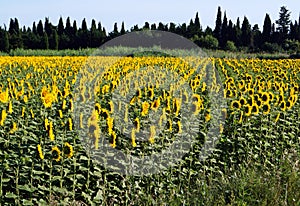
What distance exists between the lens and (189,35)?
47.4 meters

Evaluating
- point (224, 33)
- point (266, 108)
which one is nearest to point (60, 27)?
point (224, 33)

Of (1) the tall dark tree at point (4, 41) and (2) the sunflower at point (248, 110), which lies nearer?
(2) the sunflower at point (248, 110)

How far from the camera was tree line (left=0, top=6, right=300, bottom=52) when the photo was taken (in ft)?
139

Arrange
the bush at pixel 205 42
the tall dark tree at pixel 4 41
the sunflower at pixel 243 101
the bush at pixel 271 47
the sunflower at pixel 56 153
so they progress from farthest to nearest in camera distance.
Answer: the bush at pixel 271 47 → the bush at pixel 205 42 → the tall dark tree at pixel 4 41 → the sunflower at pixel 243 101 → the sunflower at pixel 56 153

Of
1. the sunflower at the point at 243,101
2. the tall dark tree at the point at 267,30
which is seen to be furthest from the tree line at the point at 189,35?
the sunflower at the point at 243,101

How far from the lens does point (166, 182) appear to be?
4562mm

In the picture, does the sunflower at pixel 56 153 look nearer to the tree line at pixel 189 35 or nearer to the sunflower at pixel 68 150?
the sunflower at pixel 68 150

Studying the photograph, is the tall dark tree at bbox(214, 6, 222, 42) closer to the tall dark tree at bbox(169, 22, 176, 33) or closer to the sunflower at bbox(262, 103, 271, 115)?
the tall dark tree at bbox(169, 22, 176, 33)

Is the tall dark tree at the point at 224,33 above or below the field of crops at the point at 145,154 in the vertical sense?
above

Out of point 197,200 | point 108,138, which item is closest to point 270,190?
point 197,200

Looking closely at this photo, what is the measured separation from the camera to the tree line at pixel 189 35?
42.2 metres

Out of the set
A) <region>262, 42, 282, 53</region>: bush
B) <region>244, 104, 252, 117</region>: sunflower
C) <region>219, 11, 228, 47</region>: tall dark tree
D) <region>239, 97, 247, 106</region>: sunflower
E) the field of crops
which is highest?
<region>219, 11, 228, 47</region>: tall dark tree

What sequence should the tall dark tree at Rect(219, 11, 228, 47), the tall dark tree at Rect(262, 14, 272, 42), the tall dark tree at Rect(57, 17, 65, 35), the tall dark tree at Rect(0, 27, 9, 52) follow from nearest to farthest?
the tall dark tree at Rect(0, 27, 9, 52)
the tall dark tree at Rect(219, 11, 228, 47)
the tall dark tree at Rect(262, 14, 272, 42)
the tall dark tree at Rect(57, 17, 65, 35)

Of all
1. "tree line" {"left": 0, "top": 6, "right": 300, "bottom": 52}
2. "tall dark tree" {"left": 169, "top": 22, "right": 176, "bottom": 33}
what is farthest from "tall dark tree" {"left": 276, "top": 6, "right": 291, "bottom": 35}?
"tall dark tree" {"left": 169, "top": 22, "right": 176, "bottom": 33}
